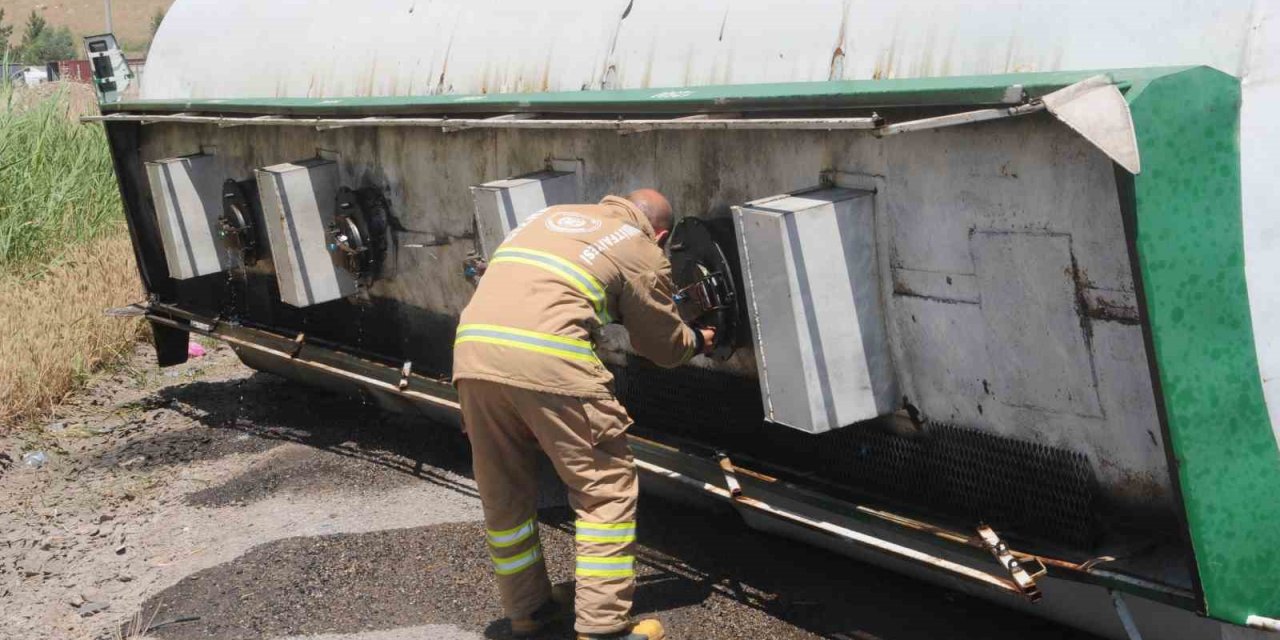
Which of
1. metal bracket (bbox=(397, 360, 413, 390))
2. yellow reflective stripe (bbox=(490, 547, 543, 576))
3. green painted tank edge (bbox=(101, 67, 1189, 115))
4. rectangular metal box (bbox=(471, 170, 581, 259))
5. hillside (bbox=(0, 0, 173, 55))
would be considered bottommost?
yellow reflective stripe (bbox=(490, 547, 543, 576))

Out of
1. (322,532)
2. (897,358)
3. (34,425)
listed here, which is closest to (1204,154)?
(897,358)

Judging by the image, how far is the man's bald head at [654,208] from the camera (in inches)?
156

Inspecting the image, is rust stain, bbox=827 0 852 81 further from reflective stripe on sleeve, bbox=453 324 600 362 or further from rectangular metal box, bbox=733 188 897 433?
reflective stripe on sleeve, bbox=453 324 600 362

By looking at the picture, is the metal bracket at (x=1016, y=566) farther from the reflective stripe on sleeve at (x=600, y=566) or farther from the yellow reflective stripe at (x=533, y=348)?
the yellow reflective stripe at (x=533, y=348)

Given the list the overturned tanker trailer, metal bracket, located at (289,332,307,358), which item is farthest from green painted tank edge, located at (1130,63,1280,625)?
metal bracket, located at (289,332,307,358)

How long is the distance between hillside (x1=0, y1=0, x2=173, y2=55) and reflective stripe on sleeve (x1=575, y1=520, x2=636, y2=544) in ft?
234

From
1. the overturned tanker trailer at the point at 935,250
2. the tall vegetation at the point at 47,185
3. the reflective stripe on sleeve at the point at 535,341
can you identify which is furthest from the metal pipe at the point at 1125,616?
the tall vegetation at the point at 47,185

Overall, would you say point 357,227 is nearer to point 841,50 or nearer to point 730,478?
point 730,478

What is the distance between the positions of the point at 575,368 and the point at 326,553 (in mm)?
1680

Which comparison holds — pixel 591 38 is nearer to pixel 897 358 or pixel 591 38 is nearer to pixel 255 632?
pixel 897 358

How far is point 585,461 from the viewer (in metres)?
3.73

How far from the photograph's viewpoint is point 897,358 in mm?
3623

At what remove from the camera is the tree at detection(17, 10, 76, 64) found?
55.7 meters

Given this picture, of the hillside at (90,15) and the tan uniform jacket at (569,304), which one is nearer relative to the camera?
the tan uniform jacket at (569,304)
